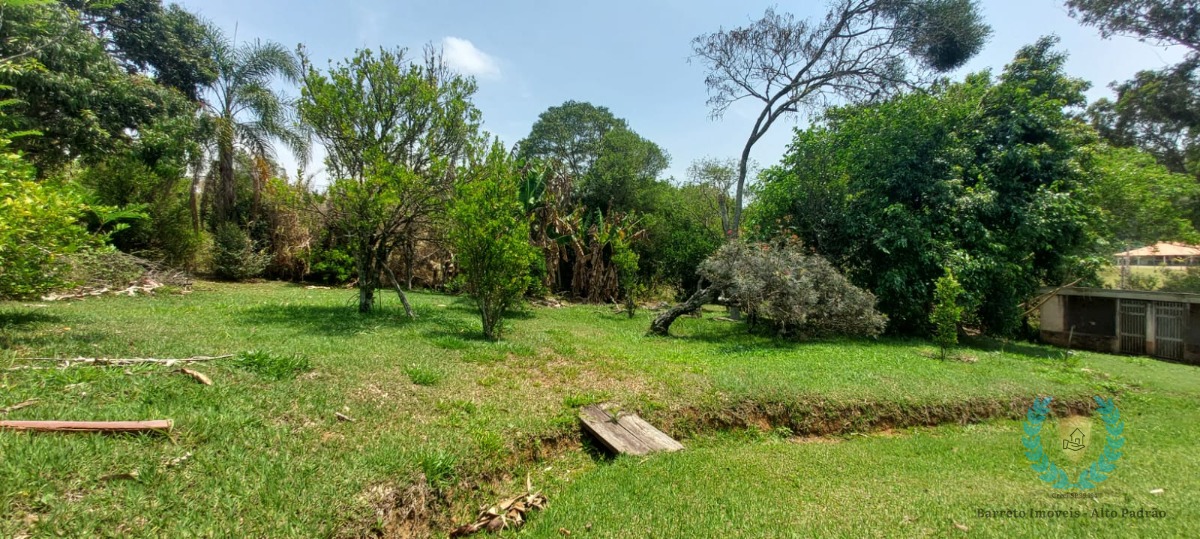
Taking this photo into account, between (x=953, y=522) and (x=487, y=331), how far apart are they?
708 cm

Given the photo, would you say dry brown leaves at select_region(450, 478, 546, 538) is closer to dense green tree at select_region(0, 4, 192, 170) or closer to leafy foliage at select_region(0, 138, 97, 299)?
leafy foliage at select_region(0, 138, 97, 299)

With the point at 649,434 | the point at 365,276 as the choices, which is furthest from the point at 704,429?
the point at 365,276

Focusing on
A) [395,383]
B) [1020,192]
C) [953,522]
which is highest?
[1020,192]

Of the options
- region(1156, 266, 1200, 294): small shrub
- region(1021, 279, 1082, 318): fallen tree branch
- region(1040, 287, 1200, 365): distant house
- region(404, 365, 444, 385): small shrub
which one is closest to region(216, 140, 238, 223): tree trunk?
region(404, 365, 444, 385): small shrub

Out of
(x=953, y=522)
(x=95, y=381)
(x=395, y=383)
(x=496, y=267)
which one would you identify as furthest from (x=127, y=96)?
(x=953, y=522)

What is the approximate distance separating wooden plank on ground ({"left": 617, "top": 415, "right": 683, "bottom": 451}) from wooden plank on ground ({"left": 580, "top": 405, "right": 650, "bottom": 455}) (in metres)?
0.08

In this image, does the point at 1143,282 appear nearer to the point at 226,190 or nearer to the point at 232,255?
the point at 232,255

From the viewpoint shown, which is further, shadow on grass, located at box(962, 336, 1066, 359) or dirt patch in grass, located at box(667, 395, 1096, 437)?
shadow on grass, located at box(962, 336, 1066, 359)

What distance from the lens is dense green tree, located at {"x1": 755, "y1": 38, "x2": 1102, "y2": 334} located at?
12641 mm

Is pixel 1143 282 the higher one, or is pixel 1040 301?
pixel 1143 282

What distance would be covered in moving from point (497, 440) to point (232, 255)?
689 inches

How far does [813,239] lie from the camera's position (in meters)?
15.5

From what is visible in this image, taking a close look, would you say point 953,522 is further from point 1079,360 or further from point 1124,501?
point 1079,360

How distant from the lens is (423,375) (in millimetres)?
5527
